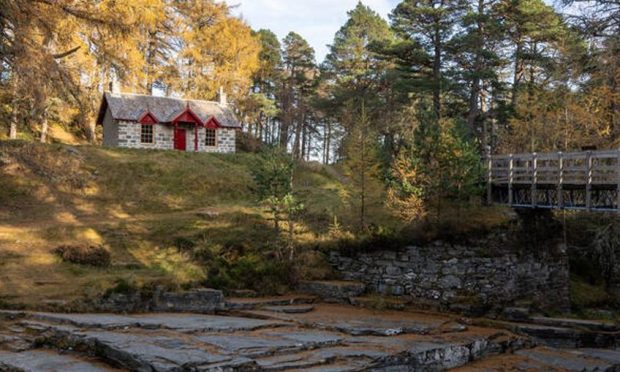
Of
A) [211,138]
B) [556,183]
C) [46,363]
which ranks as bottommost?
[46,363]

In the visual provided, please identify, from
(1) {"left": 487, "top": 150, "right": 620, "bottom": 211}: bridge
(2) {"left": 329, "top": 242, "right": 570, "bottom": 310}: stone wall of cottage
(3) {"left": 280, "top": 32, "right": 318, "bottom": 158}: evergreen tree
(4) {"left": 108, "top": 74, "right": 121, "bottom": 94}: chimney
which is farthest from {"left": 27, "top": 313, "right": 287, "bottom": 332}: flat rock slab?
(3) {"left": 280, "top": 32, "right": 318, "bottom": 158}: evergreen tree

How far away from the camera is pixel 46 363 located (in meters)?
9.36

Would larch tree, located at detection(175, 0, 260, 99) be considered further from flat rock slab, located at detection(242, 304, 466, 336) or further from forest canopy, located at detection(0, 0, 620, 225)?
flat rock slab, located at detection(242, 304, 466, 336)

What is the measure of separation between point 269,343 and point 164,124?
89.4ft

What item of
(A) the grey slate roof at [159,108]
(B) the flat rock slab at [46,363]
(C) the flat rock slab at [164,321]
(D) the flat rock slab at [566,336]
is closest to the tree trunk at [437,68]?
(A) the grey slate roof at [159,108]

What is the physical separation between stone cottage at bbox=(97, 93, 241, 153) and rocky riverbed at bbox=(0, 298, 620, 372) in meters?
21.6

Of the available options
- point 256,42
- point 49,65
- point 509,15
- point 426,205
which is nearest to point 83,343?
point 49,65

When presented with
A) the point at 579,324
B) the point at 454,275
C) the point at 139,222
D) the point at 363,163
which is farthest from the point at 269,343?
the point at 139,222

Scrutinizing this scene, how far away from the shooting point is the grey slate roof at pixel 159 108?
3559 cm

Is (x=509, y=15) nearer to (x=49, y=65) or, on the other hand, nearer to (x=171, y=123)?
(x=171, y=123)

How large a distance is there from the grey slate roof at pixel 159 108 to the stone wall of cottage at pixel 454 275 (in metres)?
20.6

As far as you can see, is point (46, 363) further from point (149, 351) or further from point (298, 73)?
point (298, 73)

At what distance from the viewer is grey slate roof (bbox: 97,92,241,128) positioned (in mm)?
35594

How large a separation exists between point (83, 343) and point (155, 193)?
1770cm
